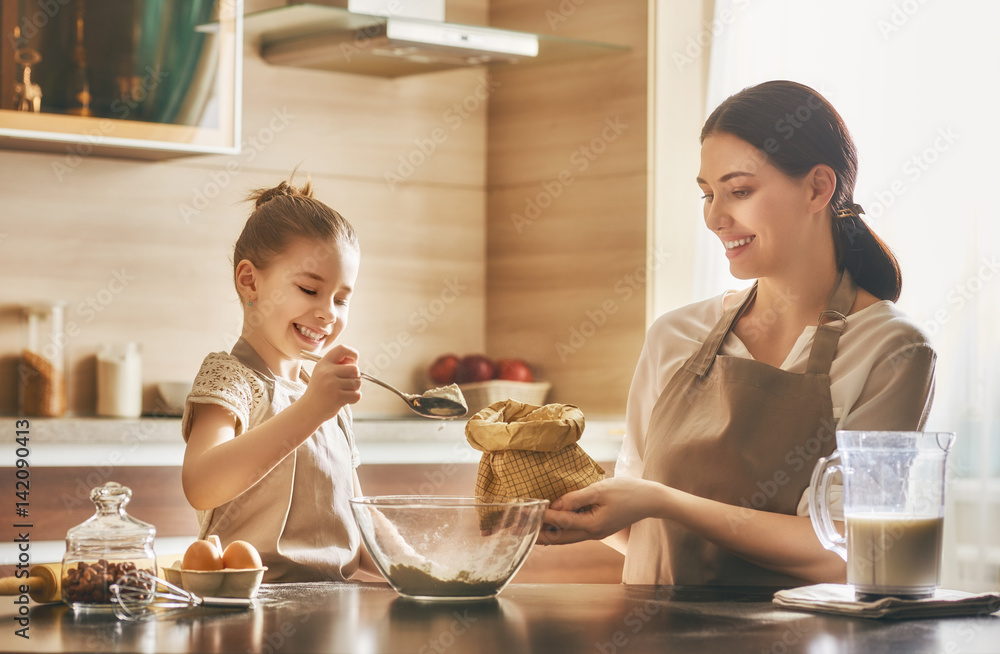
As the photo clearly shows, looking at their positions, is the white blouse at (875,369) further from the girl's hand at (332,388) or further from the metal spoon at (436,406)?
the girl's hand at (332,388)

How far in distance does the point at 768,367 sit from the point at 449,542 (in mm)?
627

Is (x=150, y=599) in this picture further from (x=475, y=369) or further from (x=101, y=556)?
(x=475, y=369)

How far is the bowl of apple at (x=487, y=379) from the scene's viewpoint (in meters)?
3.00

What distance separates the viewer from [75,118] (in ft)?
8.34

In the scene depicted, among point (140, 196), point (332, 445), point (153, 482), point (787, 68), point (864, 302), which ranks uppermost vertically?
point (787, 68)

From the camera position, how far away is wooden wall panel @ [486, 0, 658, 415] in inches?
119

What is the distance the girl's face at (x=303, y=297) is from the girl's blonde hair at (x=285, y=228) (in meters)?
0.01

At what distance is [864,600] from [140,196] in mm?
2328

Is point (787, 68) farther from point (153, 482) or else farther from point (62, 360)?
point (62, 360)

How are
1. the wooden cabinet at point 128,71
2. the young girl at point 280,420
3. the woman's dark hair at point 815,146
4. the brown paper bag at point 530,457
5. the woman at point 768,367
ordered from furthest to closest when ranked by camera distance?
the wooden cabinet at point 128,71, the woman's dark hair at point 815,146, the woman at point 768,367, the young girl at point 280,420, the brown paper bag at point 530,457

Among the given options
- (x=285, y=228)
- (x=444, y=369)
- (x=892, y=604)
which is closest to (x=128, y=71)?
(x=444, y=369)

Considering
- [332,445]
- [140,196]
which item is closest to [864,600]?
[332,445]

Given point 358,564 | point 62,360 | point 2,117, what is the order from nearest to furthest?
point 358,564
point 2,117
point 62,360

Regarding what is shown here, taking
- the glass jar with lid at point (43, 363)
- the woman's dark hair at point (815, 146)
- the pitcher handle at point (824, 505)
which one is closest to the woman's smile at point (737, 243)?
the woman's dark hair at point (815, 146)
